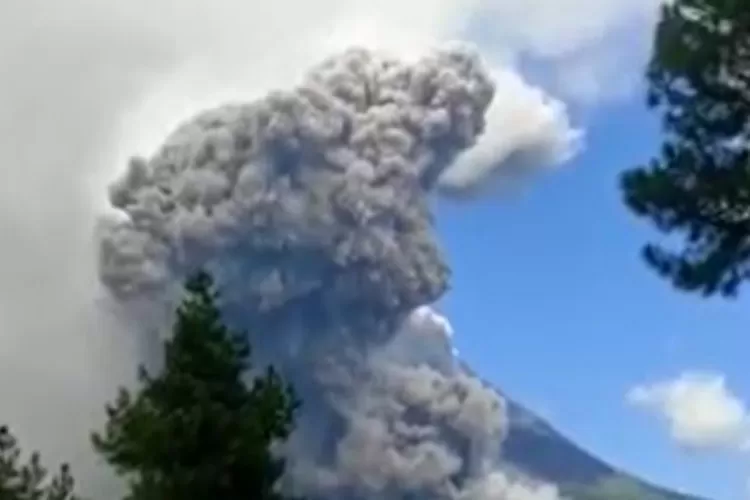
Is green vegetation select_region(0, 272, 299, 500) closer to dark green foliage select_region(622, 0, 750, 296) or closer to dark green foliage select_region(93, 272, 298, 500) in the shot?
dark green foliage select_region(93, 272, 298, 500)

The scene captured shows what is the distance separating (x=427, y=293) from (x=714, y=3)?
62.0m

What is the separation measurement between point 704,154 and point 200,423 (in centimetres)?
730

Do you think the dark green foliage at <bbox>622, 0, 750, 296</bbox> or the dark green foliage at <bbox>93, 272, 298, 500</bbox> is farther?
the dark green foliage at <bbox>93, 272, 298, 500</bbox>

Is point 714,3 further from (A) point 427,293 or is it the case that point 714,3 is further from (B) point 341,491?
(B) point 341,491

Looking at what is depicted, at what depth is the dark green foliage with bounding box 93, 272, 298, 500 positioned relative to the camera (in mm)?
18297

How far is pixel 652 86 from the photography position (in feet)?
47.8

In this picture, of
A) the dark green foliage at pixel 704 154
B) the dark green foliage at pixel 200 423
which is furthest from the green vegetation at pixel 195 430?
the dark green foliage at pixel 704 154

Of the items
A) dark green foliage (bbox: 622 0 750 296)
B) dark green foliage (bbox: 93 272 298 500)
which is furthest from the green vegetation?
dark green foliage (bbox: 622 0 750 296)

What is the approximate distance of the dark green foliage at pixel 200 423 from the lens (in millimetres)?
18297

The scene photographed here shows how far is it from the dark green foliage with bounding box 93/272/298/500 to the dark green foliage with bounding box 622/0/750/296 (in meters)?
6.22

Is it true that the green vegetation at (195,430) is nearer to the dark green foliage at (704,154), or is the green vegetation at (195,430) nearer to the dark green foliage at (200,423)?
the dark green foliage at (200,423)

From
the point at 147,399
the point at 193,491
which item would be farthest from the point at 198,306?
the point at 193,491

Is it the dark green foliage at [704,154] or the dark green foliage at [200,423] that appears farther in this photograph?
the dark green foliage at [200,423]

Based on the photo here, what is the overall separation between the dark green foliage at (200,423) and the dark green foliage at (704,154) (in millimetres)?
6224
